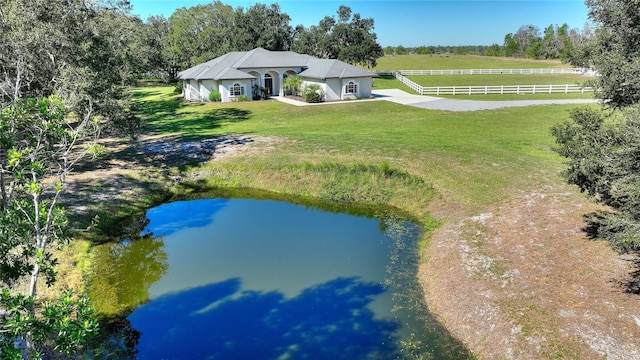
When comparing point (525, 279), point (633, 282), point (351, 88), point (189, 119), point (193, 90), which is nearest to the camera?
point (633, 282)

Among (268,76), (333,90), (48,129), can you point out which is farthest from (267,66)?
(48,129)

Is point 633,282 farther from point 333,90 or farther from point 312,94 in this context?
point 333,90

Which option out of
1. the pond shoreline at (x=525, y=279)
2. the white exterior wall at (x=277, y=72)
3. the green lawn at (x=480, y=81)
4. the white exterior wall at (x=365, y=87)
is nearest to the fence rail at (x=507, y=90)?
the green lawn at (x=480, y=81)

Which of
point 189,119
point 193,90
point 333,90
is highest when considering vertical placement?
point 193,90

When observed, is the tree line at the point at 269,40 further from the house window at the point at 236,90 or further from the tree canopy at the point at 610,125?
the tree canopy at the point at 610,125

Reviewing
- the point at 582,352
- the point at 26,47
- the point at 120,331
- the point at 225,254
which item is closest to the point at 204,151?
the point at 26,47

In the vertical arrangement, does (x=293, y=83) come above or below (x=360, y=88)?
above
